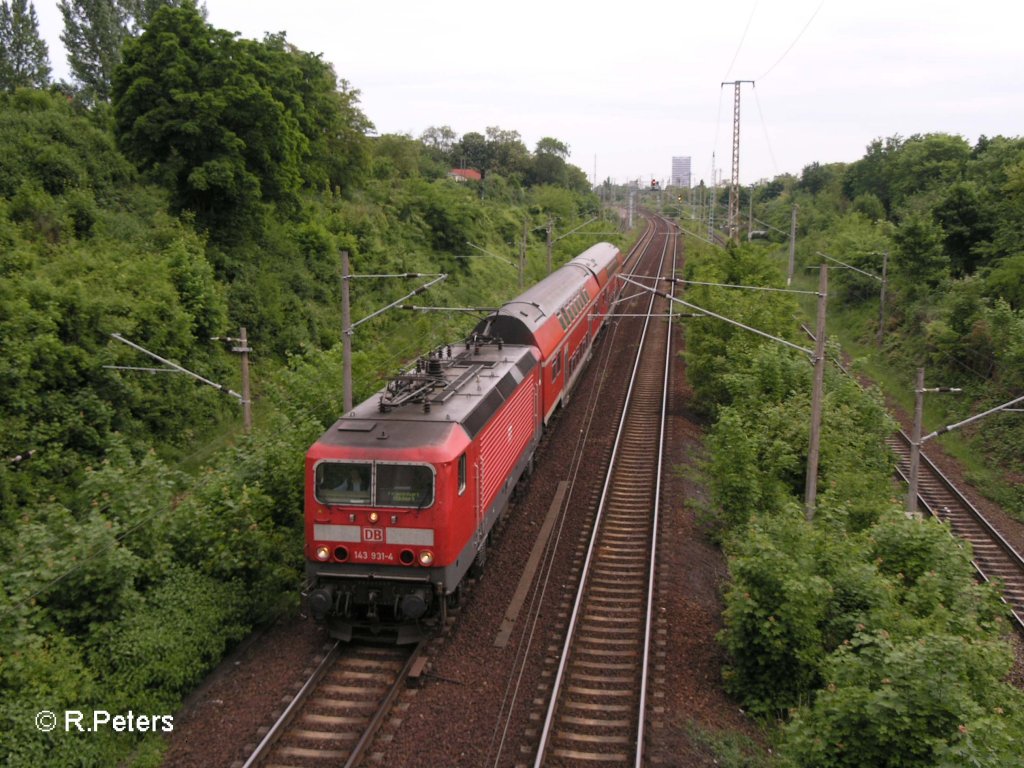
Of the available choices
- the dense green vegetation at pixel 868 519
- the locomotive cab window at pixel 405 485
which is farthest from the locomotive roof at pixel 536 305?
the locomotive cab window at pixel 405 485

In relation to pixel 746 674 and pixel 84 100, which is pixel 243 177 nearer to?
pixel 84 100

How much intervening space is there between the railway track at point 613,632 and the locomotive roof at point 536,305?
4218 millimetres

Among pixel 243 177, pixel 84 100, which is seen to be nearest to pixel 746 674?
pixel 243 177

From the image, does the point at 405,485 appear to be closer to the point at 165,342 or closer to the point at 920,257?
the point at 165,342

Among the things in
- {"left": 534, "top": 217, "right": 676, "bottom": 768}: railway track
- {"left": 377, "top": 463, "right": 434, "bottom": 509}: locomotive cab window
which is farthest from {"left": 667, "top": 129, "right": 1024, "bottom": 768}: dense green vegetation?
{"left": 377, "top": 463, "right": 434, "bottom": 509}: locomotive cab window

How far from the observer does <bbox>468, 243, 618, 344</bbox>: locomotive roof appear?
21.0m

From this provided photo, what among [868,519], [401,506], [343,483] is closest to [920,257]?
[868,519]

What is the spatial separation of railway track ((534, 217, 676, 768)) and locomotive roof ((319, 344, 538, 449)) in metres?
3.82

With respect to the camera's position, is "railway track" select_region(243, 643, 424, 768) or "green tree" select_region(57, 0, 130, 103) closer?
"railway track" select_region(243, 643, 424, 768)

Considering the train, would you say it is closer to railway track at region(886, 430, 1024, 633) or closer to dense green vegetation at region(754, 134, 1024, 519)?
railway track at region(886, 430, 1024, 633)

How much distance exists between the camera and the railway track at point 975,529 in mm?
19438

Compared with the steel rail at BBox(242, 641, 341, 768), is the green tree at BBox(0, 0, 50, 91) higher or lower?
higher

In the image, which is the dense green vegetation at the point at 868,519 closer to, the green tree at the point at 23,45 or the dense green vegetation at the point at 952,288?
the dense green vegetation at the point at 952,288

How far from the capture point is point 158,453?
22.7 meters
